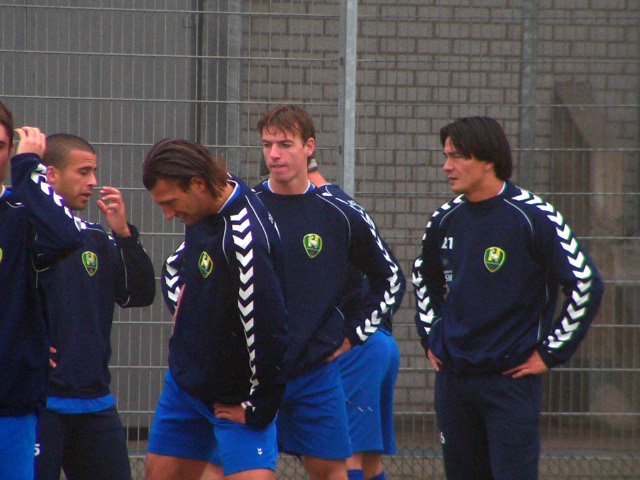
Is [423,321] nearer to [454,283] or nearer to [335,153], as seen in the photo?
[454,283]

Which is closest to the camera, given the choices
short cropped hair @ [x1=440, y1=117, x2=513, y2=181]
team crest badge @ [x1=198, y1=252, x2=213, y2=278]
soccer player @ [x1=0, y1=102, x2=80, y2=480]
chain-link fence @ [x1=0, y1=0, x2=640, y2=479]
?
soccer player @ [x1=0, y1=102, x2=80, y2=480]

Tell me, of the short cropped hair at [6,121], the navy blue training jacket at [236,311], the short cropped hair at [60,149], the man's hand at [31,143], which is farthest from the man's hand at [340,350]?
the short cropped hair at [6,121]

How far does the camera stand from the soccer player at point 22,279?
3.17 m

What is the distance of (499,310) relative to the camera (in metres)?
4.25

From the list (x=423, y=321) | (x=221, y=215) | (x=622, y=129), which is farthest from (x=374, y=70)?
(x=221, y=215)

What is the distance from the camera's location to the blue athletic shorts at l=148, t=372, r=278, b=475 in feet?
12.0

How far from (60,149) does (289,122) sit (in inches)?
40.7

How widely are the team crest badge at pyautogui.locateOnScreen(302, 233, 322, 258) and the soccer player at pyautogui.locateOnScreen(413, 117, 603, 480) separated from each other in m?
0.60

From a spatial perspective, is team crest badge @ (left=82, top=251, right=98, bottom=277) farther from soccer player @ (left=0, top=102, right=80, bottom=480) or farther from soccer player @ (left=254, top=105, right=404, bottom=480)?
soccer player @ (left=0, top=102, right=80, bottom=480)

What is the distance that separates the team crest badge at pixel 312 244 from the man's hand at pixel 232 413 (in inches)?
43.0

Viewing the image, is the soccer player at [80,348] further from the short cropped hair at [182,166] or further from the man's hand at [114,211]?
the short cropped hair at [182,166]

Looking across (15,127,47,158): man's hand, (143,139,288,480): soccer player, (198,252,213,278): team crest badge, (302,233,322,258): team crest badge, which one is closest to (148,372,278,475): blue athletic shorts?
(143,139,288,480): soccer player

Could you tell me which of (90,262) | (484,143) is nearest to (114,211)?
(90,262)

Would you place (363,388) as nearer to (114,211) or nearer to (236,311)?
(114,211)
